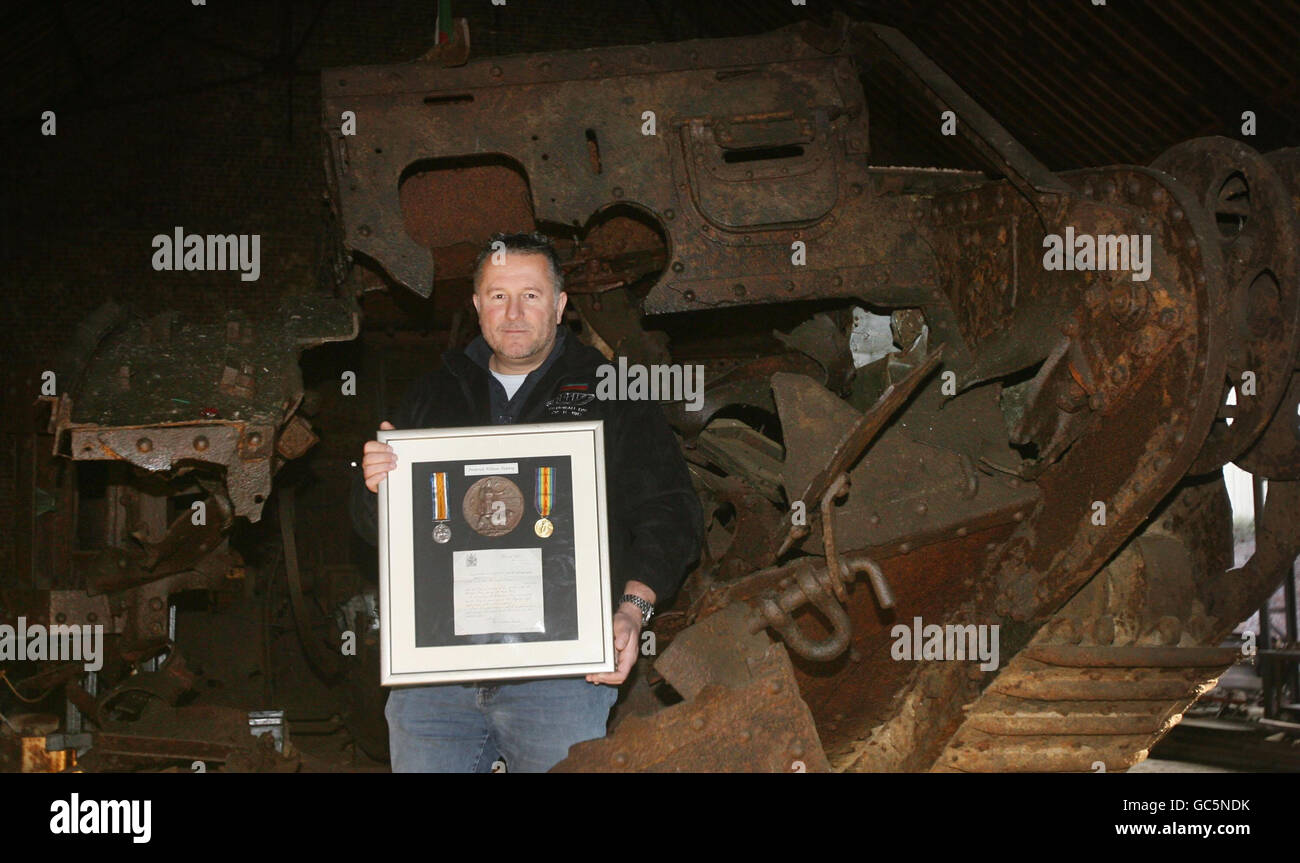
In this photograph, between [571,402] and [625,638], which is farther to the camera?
[571,402]

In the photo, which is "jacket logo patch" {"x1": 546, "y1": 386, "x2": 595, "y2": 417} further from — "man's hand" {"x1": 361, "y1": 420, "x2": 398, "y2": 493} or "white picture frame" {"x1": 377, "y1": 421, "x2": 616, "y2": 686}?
"man's hand" {"x1": 361, "y1": 420, "x2": 398, "y2": 493}

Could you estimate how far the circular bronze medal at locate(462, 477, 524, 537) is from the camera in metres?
2.57

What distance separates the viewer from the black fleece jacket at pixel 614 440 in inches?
106

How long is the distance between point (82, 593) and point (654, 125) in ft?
9.11

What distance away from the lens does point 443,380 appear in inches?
113

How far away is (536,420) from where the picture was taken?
2756 millimetres

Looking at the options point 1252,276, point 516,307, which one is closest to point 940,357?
point 1252,276

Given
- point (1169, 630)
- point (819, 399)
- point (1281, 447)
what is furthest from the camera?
point (1169, 630)

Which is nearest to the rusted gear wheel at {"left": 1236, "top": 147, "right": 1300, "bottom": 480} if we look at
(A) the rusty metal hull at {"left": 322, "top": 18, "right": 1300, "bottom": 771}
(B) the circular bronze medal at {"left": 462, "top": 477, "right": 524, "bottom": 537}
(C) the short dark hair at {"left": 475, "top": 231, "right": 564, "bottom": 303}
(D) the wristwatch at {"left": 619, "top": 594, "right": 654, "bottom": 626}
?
(A) the rusty metal hull at {"left": 322, "top": 18, "right": 1300, "bottom": 771}

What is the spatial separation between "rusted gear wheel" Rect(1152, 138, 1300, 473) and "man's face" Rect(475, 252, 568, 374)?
191cm

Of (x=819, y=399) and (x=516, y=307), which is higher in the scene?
(x=516, y=307)

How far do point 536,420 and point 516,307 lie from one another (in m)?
0.27

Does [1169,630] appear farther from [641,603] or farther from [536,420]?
[536,420]

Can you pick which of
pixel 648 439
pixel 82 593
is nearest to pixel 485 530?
pixel 648 439
